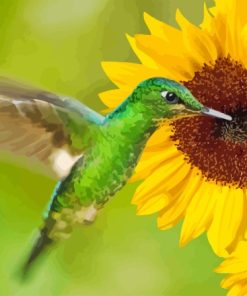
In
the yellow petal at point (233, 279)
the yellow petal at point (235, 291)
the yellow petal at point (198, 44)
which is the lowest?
the yellow petal at point (235, 291)

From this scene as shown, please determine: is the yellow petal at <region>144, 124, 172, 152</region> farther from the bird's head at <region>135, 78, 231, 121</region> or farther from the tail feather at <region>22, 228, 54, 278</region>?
the tail feather at <region>22, 228, 54, 278</region>

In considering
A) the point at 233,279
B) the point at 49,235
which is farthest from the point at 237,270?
the point at 49,235

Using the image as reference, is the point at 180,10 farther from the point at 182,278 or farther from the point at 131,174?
the point at 182,278

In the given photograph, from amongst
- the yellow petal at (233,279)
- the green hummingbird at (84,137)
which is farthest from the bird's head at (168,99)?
the yellow petal at (233,279)

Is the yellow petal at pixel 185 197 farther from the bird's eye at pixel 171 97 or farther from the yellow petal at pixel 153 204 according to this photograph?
the bird's eye at pixel 171 97

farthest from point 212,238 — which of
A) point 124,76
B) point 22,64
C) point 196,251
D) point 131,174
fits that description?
point 22,64

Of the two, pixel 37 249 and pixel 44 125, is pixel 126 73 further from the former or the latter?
pixel 37 249
